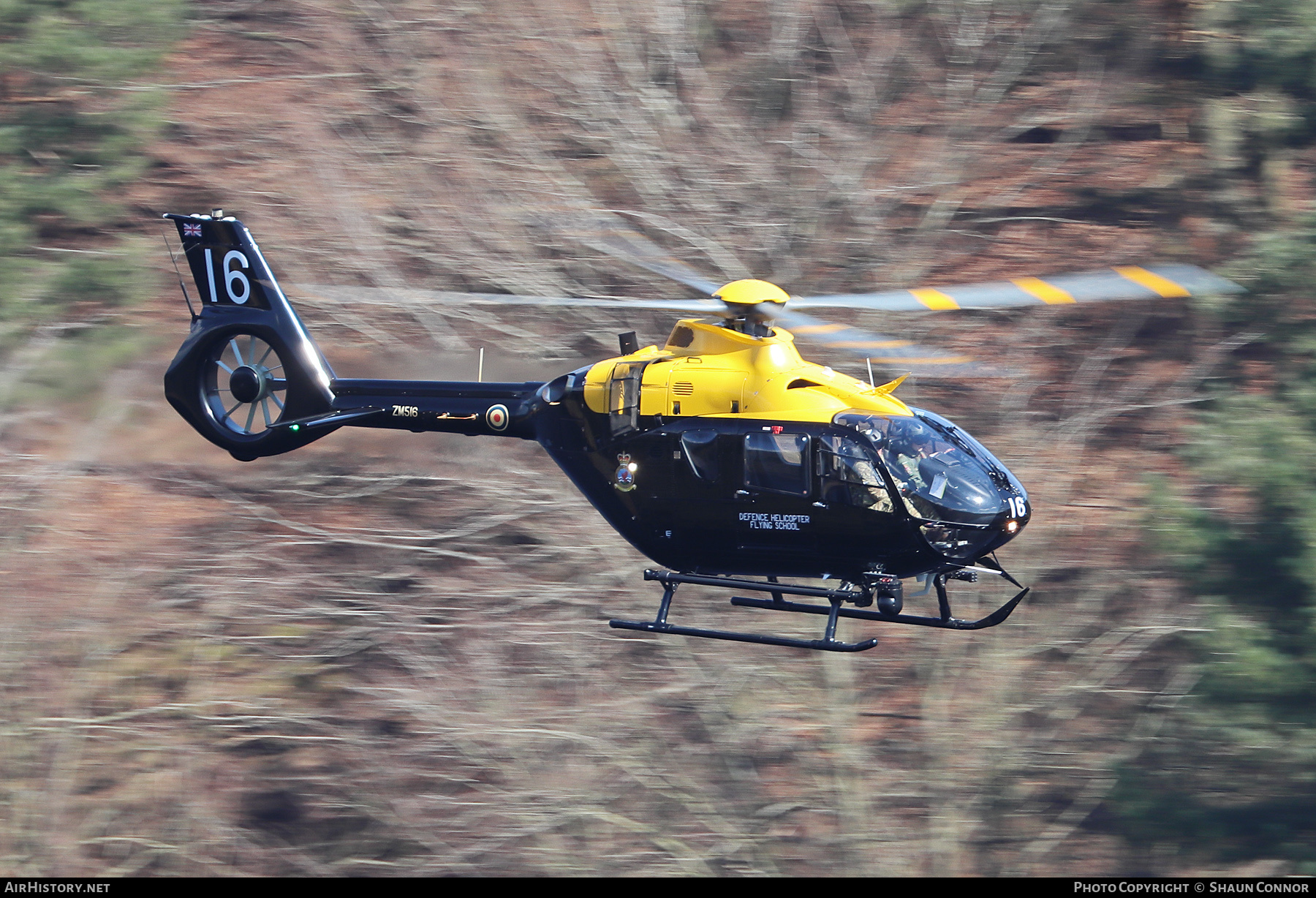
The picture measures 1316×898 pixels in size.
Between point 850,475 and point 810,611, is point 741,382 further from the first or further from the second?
point 810,611

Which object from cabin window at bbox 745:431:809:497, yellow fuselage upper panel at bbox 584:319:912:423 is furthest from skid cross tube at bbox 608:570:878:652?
yellow fuselage upper panel at bbox 584:319:912:423

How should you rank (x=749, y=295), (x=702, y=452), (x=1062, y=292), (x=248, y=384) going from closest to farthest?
1. (x=1062, y=292)
2. (x=749, y=295)
3. (x=702, y=452)
4. (x=248, y=384)

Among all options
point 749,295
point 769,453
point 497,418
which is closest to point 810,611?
point 769,453

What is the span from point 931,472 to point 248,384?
6.73 metres

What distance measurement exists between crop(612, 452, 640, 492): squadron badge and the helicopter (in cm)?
1

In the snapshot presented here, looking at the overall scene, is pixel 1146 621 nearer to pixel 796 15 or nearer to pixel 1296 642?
pixel 1296 642

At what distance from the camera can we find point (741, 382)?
35.5 feet

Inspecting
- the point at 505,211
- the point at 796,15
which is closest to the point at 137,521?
the point at 505,211

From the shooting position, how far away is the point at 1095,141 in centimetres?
1912

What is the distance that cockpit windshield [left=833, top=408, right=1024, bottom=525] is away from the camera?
34.3 ft

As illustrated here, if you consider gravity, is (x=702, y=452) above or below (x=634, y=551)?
above

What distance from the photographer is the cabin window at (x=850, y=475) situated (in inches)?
412

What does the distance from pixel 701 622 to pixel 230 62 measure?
13493 mm

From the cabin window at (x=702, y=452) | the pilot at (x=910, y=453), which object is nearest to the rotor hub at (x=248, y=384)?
the cabin window at (x=702, y=452)
